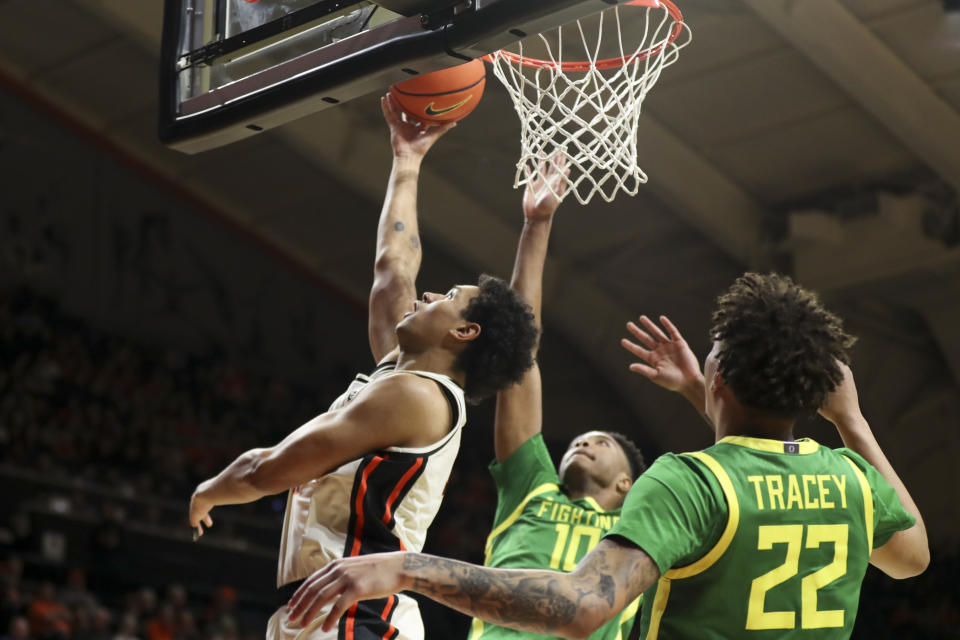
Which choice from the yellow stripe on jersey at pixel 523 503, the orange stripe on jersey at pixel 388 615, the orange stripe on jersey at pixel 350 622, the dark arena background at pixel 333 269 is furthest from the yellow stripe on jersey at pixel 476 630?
the dark arena background at pixel 333 269

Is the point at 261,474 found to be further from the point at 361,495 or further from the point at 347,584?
the point at 347,584

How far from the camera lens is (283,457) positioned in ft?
9.21

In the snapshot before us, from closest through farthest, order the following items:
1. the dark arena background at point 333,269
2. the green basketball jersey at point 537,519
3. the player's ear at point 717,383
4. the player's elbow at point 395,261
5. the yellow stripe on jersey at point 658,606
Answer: the yellow stripe on jersey at point 658,606 → the player's ear at point 717,383 → the player's elbow at point 395,261 → the green basketball jersey at point 537,519 → the dark arena background at point 333,269

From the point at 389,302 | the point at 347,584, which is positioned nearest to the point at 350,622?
the point at 347,584

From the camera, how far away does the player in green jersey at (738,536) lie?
75.7 inches

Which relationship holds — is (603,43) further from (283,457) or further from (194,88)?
(283,457)

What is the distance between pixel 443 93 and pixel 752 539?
7.25 ft

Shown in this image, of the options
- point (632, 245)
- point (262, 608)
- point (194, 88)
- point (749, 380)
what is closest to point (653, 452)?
point (632, 245)

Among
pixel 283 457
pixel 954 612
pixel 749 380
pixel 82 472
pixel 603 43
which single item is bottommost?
pixel 954 612

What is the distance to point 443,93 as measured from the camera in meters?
3.85

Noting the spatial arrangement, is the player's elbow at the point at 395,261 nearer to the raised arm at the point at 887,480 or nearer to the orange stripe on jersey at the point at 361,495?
the orange stripe on jersey at the point at 361,495

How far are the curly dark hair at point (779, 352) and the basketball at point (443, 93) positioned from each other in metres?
1.83

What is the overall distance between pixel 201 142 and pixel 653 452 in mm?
12700

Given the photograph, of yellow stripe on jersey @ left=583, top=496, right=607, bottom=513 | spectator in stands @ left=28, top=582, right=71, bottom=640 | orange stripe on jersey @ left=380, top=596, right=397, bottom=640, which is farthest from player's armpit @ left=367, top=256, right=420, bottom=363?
spectator in stands @ left=28, top=582, right=71, bottom=640
